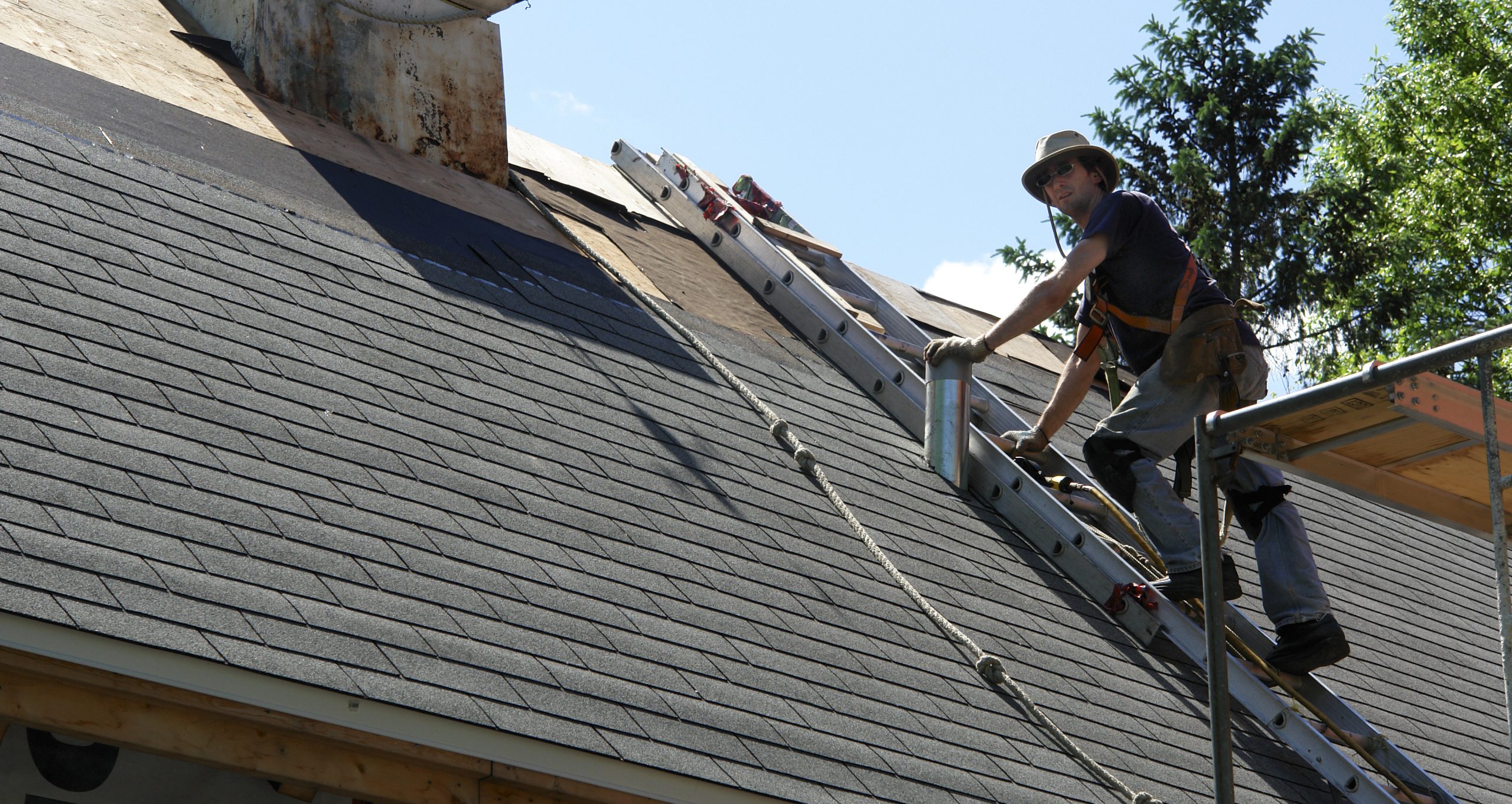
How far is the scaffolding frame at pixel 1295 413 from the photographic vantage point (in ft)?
9.41

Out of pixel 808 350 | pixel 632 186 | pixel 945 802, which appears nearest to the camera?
pixel 945 802

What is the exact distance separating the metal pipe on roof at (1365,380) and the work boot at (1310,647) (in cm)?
191

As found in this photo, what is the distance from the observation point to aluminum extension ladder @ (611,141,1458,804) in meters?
4.89

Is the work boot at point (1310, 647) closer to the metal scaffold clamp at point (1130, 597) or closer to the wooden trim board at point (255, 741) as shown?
the metal scaffold clamp at point (1130, 597)

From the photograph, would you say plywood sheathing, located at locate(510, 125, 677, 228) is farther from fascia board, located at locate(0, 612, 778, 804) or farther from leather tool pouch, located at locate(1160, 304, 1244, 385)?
fascia board, located at locate(0, 612, 778, 804)

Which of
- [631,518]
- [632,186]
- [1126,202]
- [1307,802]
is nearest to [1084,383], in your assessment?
[1126,202]

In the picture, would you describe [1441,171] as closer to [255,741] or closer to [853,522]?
[853,522]

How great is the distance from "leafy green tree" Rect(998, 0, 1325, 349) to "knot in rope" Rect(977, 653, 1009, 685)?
1931 centimetres

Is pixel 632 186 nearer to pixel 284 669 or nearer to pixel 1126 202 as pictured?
pixel 1126 202

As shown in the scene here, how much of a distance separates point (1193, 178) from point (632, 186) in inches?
669

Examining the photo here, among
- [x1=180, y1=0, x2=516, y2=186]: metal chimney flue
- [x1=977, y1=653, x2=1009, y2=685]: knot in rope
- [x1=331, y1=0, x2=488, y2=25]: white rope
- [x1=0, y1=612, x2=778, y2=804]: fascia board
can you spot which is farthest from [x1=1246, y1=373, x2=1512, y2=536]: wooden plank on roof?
[x1=331, y1=0, x2=488, y2=25]: white rope

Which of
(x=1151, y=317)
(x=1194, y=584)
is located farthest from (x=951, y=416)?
(x=1194, y=584)

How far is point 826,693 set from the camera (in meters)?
3.89

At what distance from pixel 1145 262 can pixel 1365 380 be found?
7.27ft
